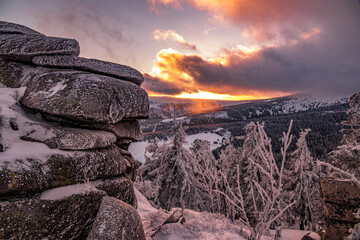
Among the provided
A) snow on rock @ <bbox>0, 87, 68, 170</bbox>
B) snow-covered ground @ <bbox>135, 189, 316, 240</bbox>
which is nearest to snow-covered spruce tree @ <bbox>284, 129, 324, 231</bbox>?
snow-covered ground @ <bbox>135, 189, 316, 240</bbox>

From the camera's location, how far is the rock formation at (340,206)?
15.1 feet

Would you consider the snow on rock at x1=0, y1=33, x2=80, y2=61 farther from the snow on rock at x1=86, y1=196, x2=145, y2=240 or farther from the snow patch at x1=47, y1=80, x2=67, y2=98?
the snow on rock at x1=86, y1=196, x2=145, y2=240

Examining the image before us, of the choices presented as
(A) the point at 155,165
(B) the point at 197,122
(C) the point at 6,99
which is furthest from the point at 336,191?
(B) the point at 197,122

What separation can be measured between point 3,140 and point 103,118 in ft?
5.81

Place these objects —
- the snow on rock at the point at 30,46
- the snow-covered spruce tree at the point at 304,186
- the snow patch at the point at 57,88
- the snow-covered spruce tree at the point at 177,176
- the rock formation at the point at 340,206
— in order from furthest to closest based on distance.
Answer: the snow-covered spruce tree at the point at 304,186 → the snow-covered spruce tree at the point at 177,176 → the snow on rock at the point at 30,46 → the rock formation at the point at 340,206 → the snow patch at the point at 57,88

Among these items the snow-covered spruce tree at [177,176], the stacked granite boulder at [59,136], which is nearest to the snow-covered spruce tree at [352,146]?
the snow-covered spruce tree at [177,176]

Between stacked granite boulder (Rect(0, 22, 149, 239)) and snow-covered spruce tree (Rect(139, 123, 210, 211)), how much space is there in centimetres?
781

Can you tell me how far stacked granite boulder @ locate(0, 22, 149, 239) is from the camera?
10.1 feet

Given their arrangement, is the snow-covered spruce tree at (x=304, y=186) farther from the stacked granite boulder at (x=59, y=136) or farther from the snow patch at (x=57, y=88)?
the snow patch at (x=57, y=88)

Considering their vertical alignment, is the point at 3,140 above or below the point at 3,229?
above

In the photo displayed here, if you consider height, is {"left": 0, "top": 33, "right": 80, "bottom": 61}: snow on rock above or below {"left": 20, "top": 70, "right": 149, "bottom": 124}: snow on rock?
above

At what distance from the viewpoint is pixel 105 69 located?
547 cm

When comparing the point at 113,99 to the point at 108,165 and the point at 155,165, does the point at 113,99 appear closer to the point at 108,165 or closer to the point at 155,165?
the point at 108,165

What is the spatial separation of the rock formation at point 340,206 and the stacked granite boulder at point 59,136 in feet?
15.6
